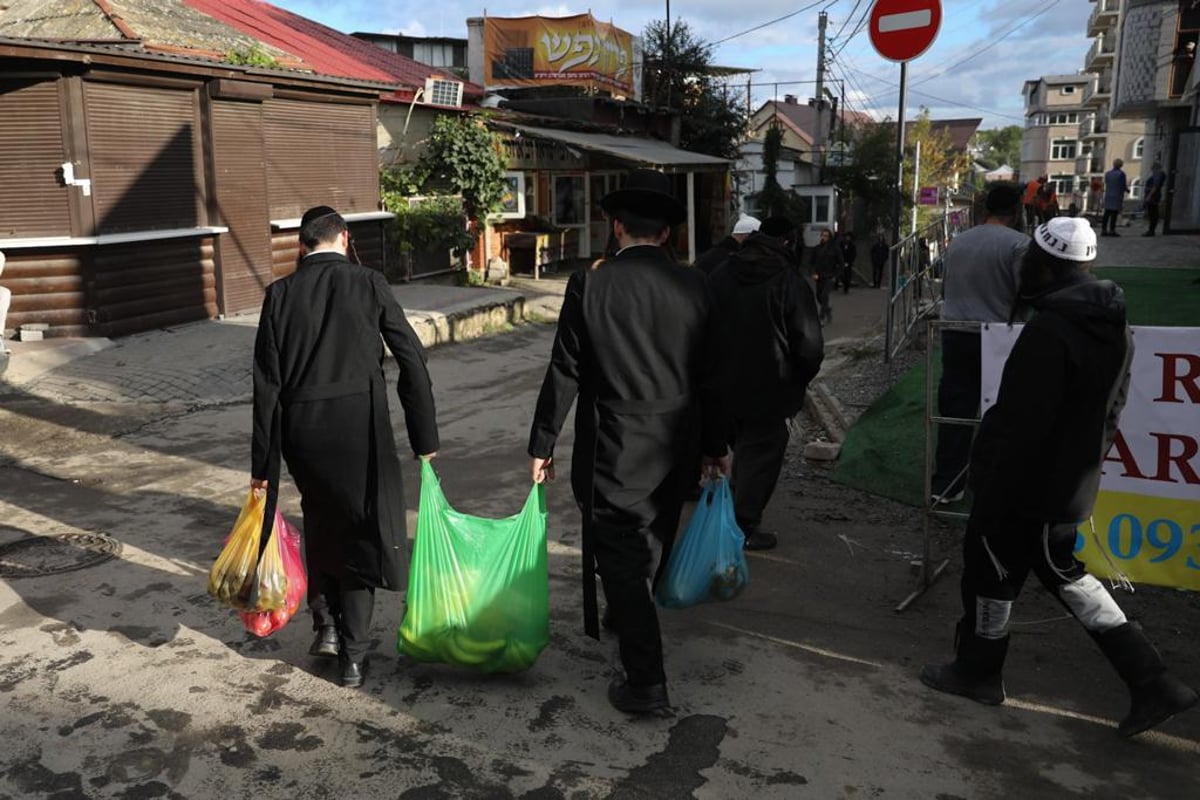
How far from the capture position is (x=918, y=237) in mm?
12039

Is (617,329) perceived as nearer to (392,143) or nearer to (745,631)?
(745,631)

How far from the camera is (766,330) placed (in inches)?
200

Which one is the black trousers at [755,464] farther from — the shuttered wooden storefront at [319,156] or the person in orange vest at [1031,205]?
the person in orange vest at [1031,205]

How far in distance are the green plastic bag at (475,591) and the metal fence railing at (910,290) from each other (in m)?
6.04

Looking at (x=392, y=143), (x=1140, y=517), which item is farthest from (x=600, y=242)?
(x=1140, y=517)

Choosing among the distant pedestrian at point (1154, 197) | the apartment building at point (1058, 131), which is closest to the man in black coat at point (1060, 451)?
the distant pedestrian at point (1154, 197)

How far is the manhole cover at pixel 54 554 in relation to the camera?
4.70 metres

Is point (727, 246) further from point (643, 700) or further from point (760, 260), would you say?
point (643, 700)

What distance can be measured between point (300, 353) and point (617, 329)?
3.76 ft

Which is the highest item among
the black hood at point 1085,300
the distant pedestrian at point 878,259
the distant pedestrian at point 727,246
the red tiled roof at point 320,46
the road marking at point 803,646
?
the red tiled roof at point 320,46

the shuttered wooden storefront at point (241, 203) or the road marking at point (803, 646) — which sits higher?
the shuttered wooden storefront at point (241, 203)

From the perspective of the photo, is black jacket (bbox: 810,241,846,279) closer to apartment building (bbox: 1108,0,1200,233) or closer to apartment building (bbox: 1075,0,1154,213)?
apartment building (bbox: 1108,0,1200,233)

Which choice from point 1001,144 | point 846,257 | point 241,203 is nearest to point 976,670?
point 241,203

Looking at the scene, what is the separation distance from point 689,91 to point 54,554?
2544cm
